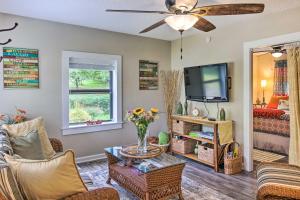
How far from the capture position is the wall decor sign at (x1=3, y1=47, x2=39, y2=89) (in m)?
3.41

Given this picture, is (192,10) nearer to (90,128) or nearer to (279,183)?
(279,183)

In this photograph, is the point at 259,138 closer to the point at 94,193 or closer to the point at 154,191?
the point at 154,191

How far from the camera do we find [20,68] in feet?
11.5

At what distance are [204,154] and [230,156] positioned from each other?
432 millimetres

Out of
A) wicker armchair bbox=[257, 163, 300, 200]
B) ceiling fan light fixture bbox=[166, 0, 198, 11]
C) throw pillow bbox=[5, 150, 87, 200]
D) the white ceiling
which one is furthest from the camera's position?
the white ceiling

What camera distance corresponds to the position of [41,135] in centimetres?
288

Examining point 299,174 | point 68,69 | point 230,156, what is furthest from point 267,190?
point 68,69

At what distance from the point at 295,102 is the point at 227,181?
1.43 metres

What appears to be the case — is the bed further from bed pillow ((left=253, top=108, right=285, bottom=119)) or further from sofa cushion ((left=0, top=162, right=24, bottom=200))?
sofa cushion ((left=0, top=162, right=24, bottom=200))

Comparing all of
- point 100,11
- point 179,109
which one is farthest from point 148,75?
point 100,11

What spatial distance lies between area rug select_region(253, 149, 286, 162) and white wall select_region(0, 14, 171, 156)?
6.88 ft

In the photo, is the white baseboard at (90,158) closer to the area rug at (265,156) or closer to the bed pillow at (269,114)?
the area rug at (265,156)

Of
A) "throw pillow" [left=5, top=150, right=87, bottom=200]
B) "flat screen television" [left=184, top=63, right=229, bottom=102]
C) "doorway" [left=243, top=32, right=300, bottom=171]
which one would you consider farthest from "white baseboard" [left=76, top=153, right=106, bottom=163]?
"throw pillow" [left=5, top=150, right=87, bottom=200]

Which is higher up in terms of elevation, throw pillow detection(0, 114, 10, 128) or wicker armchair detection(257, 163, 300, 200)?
throw pillow detection(0, 114, 10, 128)
